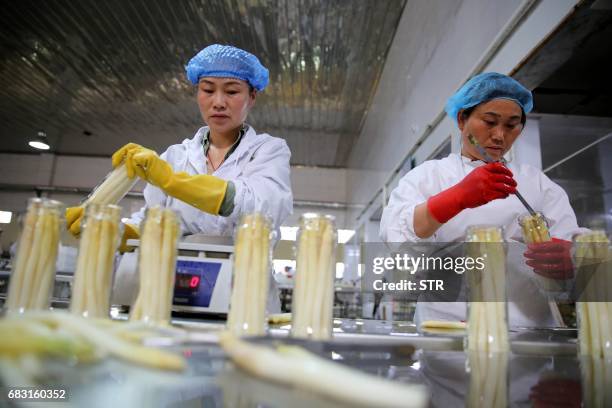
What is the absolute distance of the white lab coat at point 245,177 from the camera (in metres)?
1.19

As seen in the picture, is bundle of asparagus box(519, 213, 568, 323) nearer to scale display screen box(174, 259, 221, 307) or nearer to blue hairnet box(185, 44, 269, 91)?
scale display screen box(174, 259, 221, 307)

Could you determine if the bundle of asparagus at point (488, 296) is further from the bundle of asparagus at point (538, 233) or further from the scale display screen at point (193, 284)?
the scale display screen at point (193, 284)

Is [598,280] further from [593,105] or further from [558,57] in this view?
[593,105]

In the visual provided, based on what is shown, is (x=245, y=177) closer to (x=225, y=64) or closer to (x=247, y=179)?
(x=247, y=179)

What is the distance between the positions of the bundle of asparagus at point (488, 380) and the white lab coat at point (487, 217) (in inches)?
24.6

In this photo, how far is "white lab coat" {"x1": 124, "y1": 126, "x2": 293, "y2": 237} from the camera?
119 centimetres

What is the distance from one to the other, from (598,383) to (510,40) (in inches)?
Result: 67.3

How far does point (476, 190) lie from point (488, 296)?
44 centimetres

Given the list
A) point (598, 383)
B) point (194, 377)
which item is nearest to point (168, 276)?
point (194, 377)

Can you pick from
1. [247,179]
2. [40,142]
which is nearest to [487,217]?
[247,179]

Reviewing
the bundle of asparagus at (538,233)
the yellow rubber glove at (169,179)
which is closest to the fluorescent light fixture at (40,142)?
the yellow rubber glove at (169,179)

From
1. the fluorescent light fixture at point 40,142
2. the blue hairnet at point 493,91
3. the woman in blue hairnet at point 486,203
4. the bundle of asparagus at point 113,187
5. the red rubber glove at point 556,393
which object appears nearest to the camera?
the red rubber glove at point 556,393

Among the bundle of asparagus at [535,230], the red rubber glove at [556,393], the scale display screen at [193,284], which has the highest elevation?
the bundle of asparagus at [535,230]

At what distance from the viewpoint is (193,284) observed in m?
0.91
